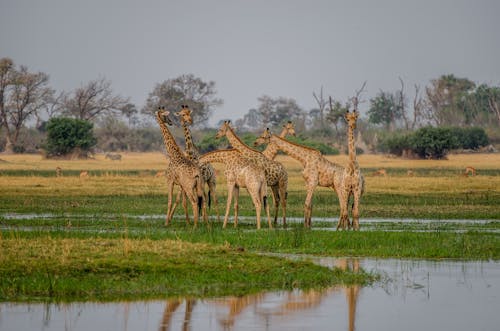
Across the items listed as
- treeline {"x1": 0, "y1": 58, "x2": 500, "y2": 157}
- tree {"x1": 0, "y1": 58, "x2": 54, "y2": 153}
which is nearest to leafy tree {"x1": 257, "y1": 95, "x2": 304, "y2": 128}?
treeline {"x1": 0, "y1": 58, "x2": 500, "y2": 157}

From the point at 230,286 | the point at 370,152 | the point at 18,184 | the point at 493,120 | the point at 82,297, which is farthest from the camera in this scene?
the point at 493,120

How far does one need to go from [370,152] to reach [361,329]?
7686cm

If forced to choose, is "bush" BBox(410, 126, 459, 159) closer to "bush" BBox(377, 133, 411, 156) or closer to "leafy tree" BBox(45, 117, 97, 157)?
"bush" BBox(377, 133, 411, 156)

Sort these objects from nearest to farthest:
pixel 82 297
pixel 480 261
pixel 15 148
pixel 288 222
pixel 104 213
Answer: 1. pixel 82 297
2. pixel 480 261
3. pixel 288 222
4. pixel 104 213
5. pixel 15 148

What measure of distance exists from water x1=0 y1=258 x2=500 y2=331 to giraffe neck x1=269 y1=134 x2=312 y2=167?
7711 mm

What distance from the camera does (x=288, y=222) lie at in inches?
926

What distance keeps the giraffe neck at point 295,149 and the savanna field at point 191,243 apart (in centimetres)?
164

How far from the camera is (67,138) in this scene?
68.5 meters

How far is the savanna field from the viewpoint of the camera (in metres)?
13.9

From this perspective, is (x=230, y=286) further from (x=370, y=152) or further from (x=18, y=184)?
(x=370, y=152)

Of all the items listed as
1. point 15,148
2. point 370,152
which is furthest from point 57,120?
point 370,152

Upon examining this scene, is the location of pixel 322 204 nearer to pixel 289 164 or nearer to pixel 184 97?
pixel 289 164

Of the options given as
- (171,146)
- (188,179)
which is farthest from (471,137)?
(188,179)

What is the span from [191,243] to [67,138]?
5292 centimetres
